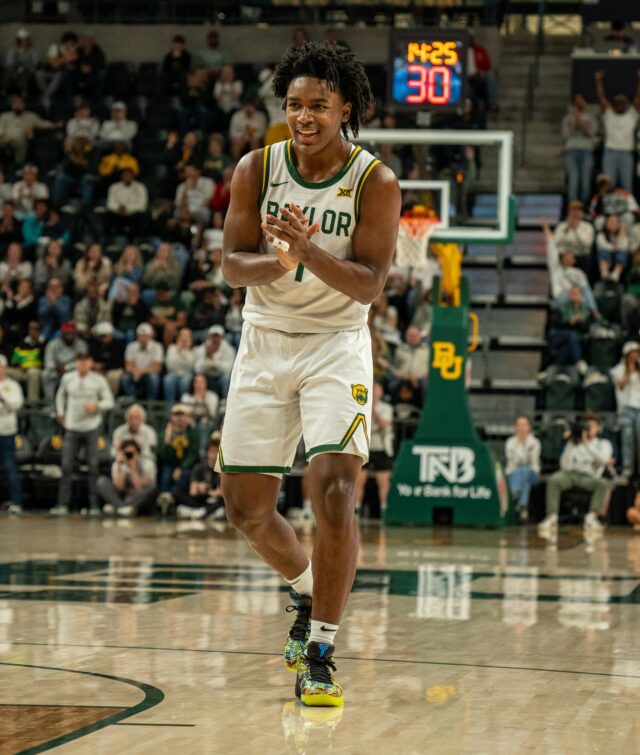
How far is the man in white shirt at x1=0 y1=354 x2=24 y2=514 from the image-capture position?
1680 cm

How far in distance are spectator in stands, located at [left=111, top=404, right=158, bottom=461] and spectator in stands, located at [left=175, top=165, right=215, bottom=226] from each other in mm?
5182

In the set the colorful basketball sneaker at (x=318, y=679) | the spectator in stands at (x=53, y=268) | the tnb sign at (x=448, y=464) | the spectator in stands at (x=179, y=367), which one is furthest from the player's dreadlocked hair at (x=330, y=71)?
the spectator in stands at (x=53, y=268)

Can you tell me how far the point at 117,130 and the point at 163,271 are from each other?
390 cm

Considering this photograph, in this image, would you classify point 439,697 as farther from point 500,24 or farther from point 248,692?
point 500,24

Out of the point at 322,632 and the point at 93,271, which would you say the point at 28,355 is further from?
the point at 322,632

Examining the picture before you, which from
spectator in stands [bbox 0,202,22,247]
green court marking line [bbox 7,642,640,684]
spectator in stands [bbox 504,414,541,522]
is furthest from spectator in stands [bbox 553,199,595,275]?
green court marking line [bbox 7,642,640,684]

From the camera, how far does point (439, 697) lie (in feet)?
16.2

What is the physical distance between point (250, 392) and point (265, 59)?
20089mm

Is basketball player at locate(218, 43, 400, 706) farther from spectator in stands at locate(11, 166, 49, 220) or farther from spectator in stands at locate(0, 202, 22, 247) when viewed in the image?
spectator in stands at locate(11, 166, 49, 220)

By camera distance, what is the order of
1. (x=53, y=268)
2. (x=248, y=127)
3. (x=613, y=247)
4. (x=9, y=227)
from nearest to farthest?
(x=613, y=247)
(x=53, y=268)
(x=9, y=227)
(x=248, y=127)

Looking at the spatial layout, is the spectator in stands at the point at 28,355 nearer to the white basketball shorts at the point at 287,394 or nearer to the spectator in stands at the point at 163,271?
the spectator in stands at the point at 163,271

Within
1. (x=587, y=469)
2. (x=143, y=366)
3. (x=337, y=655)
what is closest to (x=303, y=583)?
→ (x=337, y=655)

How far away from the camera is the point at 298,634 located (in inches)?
214

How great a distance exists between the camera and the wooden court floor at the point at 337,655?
4.30m
